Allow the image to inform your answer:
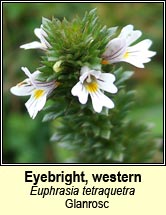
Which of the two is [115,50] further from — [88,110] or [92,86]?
[88,110]

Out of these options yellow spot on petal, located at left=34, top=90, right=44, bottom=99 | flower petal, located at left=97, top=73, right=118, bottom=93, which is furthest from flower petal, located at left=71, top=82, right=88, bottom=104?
yellow spot on petal, located at left=34, top=90, right=44, bottom=99

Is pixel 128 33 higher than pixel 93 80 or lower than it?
higher

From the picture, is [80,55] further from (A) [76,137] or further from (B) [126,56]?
(A) [76,137]

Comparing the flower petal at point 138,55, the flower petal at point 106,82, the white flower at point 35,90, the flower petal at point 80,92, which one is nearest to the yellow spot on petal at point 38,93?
the white flower at point 35,90

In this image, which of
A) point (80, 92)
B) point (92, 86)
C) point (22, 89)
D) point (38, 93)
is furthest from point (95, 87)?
point (22, 89)

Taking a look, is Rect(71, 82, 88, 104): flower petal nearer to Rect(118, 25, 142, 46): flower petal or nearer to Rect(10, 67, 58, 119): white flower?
Rect(10, 67, 58, 119): white flower

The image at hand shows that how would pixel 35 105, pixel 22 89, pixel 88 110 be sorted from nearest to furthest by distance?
pixel 35 105 → pixel 22 89 → pixel 88 110

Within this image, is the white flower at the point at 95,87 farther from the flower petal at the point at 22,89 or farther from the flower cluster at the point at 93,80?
the flower petal at the point at 22,89
